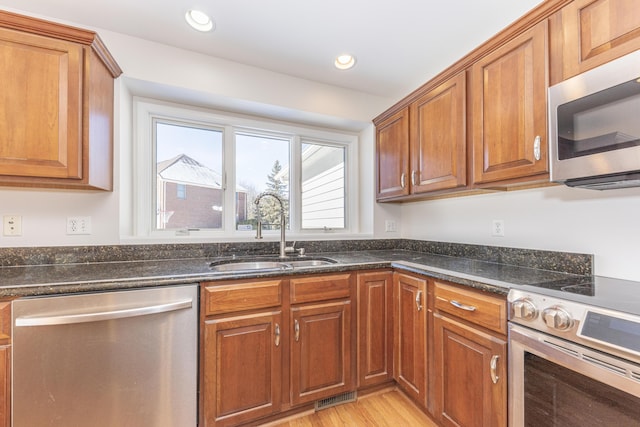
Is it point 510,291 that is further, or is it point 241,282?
point 241,282

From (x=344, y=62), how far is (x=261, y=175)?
43.8 inches

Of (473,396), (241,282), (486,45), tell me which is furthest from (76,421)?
(486,45)

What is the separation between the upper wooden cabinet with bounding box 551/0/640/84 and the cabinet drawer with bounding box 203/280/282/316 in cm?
169

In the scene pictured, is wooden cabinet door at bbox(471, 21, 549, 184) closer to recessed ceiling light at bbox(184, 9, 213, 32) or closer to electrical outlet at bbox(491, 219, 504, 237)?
electrical outlet at bbox(491, 219, 504, 237)

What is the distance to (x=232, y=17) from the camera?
157 centimetres

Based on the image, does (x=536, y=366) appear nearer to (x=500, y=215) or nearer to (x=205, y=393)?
(x=500, y=215)

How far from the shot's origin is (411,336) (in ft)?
5.45

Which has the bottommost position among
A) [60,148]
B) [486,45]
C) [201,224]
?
[201,224]

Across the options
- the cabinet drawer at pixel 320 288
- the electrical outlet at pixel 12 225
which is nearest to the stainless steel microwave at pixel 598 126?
the cabinet drawer at pixel 320 288

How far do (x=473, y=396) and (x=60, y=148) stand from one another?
2348 mm

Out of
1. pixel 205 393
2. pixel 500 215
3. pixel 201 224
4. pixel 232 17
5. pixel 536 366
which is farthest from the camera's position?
pixel 201 224

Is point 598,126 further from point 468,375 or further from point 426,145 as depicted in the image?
point 468,375

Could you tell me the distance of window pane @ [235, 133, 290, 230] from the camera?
7.55 ft

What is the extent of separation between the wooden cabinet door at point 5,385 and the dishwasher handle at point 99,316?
129 mm
